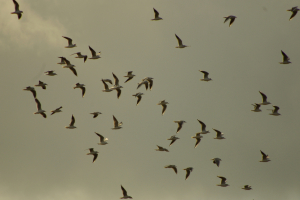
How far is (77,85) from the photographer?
5288cm

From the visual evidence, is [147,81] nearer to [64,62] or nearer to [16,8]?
[64,62]

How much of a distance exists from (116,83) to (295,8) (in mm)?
18682

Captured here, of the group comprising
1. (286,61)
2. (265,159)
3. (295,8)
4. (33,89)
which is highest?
(295,8)

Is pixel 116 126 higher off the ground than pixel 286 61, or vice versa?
pixel 286 61

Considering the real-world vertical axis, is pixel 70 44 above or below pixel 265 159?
above

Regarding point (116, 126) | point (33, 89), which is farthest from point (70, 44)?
point (116, 126)

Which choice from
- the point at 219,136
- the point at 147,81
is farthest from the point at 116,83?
the point at 219,136

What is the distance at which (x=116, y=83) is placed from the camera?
52406mm

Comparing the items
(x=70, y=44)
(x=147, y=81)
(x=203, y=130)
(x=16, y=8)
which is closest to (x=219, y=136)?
(x=203, y=130)

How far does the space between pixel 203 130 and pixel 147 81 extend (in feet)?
24.2

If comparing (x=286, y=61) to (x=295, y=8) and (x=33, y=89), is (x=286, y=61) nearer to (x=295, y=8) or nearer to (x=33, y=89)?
(x=295, y=8)

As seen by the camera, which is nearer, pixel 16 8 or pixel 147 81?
pixel 16 8

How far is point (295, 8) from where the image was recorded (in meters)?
47.4

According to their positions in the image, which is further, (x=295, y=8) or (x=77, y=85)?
(x=77, y=85)
